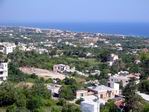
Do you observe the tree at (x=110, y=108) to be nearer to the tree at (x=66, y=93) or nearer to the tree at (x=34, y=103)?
the tree at (x=34, y=103)

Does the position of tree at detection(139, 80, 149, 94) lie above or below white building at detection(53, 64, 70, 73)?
above

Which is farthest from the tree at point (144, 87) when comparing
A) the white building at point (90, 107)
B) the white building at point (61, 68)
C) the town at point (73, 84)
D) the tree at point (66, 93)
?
the white building at point (61, 68)

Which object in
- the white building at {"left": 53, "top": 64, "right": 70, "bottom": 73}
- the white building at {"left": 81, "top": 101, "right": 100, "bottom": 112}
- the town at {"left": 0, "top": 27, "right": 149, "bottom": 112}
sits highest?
the white building at {"left": 81, "top": 101, "right": 100, "bottom": 112}

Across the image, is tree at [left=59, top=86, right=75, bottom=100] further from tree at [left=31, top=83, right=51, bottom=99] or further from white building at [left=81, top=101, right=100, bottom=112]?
white building at [left=81, top=101, right=100, bottom=112]

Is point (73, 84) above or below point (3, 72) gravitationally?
below

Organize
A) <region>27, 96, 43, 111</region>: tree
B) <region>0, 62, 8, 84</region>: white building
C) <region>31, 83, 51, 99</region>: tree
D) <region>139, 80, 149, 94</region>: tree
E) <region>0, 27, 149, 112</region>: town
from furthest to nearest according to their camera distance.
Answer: <region>0, 62, 8, 84</region>: white building
<region>139, 80, 149, 94</region>: tree
<region>31, 83, 51, 99</region>: tree
<region>0, 27, 149, 112</region>: town
<region>27, 96, 43, 111</region>: tree

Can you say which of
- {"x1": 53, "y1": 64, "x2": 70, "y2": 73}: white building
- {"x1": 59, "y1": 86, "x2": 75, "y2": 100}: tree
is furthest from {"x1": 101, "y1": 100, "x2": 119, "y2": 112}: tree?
{"x1": 53, "y1": 64, "x2": 70, "y2": 73}: white building

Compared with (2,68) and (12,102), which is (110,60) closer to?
(2,68)

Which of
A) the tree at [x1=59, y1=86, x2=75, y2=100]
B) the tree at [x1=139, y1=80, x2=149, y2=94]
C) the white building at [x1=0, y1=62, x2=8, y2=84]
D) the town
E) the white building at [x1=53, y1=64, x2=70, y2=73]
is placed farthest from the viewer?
the white building at [x1=53, y1=64, x2=70, y2=73]

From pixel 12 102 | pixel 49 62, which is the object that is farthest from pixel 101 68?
pixel 12 102

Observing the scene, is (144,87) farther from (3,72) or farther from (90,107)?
(3,72)

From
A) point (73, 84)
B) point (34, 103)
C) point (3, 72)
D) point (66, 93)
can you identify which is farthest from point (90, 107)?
point (3, 72)
